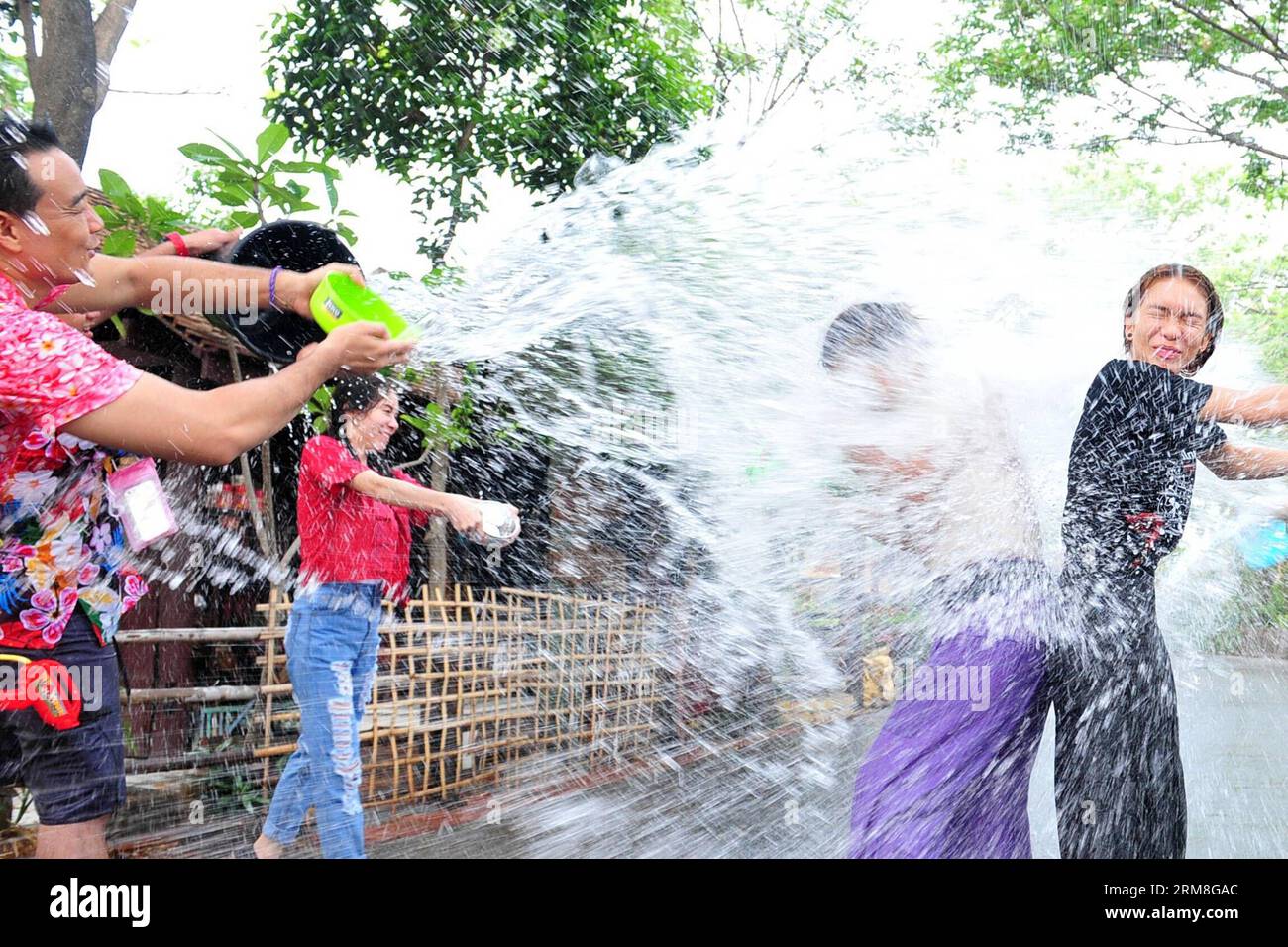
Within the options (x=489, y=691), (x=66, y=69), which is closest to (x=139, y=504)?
(x=66, y=69)

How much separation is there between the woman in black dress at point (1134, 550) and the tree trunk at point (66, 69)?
3489 millimetres

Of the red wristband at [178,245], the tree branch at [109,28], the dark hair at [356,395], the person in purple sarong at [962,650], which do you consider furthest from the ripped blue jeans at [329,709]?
the tree branch at [109,28]

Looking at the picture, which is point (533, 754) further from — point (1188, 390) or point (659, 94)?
point (1188, 390)

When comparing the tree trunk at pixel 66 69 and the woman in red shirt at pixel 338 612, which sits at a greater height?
the tree trunk at pixel 66 69

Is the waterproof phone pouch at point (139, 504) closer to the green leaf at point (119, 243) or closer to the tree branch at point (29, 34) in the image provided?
the green leaf at point (119, 243)

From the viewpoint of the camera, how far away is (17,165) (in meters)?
1.63

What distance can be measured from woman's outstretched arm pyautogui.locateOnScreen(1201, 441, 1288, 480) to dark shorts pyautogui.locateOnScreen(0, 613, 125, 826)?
2102 mm

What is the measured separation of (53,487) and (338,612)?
41.6 inches

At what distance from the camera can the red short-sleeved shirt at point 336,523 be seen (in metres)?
2.61

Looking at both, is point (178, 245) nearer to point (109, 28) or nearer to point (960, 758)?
point (960, 758)

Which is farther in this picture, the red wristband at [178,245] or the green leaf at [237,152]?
the green leaf at [237,152]

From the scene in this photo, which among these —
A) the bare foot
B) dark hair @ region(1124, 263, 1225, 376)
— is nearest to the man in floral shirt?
the bare foot

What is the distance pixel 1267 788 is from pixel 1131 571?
3.90 metres

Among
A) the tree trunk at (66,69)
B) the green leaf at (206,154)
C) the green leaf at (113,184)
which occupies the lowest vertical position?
the green leaf at (113,184)
